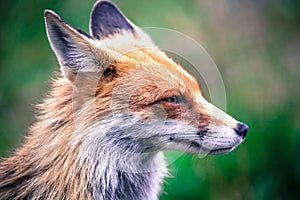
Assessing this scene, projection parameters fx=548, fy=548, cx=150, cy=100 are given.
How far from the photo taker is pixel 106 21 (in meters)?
4.40

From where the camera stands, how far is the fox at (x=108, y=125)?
3.57 meters

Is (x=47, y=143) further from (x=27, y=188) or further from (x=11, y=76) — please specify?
(x=11, y=76)

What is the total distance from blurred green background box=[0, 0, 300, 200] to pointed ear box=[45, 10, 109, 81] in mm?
1950

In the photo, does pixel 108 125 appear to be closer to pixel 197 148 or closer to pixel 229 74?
pixel 197 148

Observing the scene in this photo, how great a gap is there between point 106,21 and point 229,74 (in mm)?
3998

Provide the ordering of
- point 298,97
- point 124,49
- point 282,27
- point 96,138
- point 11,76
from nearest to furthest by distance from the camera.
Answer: point 96,138, point 124,49, point 298,97, point 11,76, point 282,27

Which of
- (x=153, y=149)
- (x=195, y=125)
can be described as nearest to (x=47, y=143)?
(x=153, y=149)

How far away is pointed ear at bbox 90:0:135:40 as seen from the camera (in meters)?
4.34

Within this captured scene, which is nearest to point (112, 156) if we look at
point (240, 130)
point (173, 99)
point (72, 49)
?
point (173, 99)

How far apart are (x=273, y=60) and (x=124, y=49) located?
460cm

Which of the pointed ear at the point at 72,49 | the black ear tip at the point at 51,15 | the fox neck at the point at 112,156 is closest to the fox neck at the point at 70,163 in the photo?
the fox neck at the point at 112,156

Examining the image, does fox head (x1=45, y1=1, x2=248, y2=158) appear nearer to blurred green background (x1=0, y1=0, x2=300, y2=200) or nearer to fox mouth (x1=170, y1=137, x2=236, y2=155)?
fox mouth (x1=170, y1=137, x2=236, y2=155)

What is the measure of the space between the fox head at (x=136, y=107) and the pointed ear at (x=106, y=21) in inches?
26.3

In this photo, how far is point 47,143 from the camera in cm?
373
